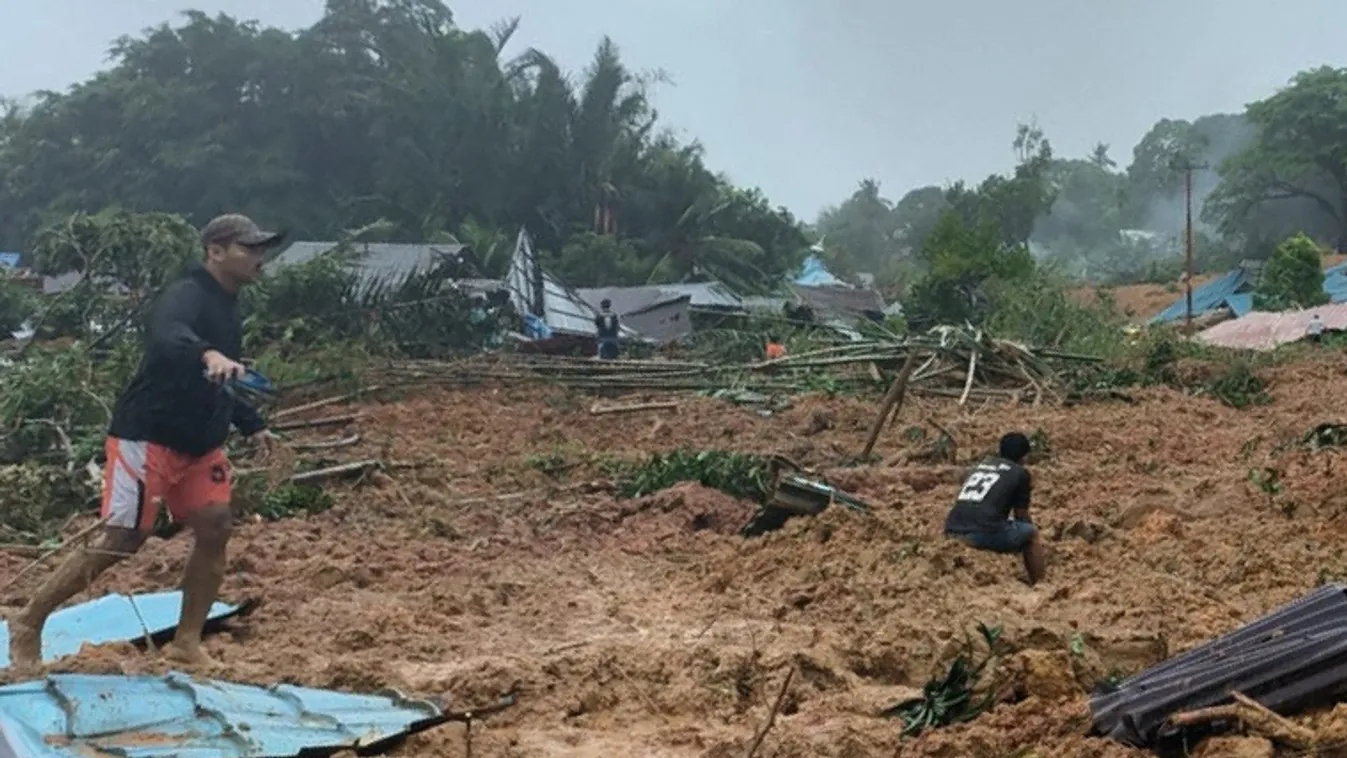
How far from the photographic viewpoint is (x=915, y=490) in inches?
374

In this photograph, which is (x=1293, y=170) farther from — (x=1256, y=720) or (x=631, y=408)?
(x=1256, y=720)

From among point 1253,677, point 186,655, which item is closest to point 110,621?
point 186,655

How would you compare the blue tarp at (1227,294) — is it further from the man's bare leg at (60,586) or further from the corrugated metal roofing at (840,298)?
the man's bare leg at (60,586)

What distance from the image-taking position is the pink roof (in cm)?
2475

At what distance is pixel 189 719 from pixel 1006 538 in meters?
4.08

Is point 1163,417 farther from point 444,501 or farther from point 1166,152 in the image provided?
point 1166,152

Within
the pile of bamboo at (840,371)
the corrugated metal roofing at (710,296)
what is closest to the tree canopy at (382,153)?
the corrugated metal roofing at (710,296)

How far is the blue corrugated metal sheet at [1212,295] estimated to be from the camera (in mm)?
37594

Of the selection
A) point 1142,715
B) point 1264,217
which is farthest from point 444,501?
point 1264,217

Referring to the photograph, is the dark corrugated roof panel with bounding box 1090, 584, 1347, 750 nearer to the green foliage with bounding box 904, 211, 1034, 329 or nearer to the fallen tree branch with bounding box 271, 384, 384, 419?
the fallen tree branch with bounding box 271, 384, 384, 419

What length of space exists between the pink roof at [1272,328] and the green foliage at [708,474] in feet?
55.5

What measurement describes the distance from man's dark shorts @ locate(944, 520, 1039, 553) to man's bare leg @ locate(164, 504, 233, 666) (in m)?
3.69

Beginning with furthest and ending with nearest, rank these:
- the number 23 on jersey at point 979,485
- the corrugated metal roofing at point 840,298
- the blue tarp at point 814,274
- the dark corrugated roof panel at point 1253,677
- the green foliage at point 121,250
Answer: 1. the blue tarp at point 814,274
2. the corrugated metal roofing at point 840,298
3. the green foliage at point 121,250
4. the number 23 on jersey at point 979,485
5. the dark corrugated roof panel at point 1253,677

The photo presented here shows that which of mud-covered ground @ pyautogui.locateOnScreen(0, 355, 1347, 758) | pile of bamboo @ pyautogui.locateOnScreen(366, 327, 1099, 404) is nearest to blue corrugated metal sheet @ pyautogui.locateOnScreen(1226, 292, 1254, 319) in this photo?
pile of bamboo @ pyautogui.locateOnScreen(366, 327, 1099, 404)
